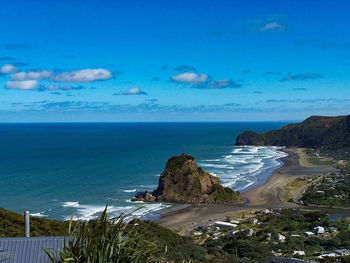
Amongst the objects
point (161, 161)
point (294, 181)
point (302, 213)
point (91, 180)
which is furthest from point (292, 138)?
point (302, 213)

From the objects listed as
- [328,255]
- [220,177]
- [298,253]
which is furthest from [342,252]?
[220,177]

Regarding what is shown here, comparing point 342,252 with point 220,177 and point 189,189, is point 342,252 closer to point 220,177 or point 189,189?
point 189,189

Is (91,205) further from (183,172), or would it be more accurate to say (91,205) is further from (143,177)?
(143,177)

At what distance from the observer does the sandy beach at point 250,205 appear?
2154 inches

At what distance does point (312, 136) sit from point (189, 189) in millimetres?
104551

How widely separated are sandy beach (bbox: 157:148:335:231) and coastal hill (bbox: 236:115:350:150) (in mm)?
54900

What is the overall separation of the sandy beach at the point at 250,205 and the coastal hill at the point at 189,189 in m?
2.12

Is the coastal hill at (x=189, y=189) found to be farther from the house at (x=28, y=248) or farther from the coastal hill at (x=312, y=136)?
the coastal hill at (x=312, y=136)

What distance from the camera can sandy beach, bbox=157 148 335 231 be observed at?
5472 centimetres

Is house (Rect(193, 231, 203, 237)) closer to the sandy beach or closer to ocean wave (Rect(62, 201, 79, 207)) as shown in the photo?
the sandy beach

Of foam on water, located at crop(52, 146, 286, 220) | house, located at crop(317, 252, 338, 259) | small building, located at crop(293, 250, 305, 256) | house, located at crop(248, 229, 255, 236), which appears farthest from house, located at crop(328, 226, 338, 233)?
foam on water, located at crop(52, 146, 286, 220)

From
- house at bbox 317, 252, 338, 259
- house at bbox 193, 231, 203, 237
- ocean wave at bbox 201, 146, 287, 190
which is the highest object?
ocean wave at bbox 201, 146, 287, 190

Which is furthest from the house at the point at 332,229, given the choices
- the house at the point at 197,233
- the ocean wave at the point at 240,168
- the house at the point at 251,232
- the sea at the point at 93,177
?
the ocean wave at the point at 240,168

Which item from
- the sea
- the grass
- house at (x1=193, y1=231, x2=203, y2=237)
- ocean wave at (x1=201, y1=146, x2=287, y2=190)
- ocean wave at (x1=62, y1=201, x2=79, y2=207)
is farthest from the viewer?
ocean wave at (x1=201, y1=146, x2=287, y2=190)
